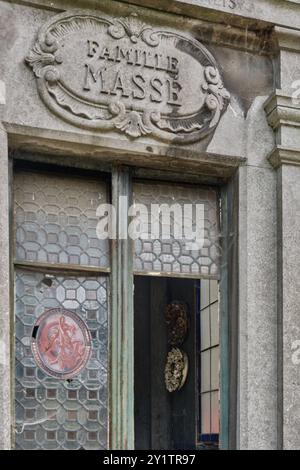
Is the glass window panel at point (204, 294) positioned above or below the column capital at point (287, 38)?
below

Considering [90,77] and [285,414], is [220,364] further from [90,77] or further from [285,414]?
[90,77]

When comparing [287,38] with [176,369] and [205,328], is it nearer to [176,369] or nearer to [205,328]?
[205,328]

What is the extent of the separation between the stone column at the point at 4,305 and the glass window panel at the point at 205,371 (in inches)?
131

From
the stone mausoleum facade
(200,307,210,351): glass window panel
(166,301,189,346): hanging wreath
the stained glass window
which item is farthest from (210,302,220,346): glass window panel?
the stained glass window

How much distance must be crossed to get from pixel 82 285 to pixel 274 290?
1.35 m

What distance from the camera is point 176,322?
30.6 ft

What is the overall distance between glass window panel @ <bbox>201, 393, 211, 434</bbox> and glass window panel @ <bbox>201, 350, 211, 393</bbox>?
0.24ft

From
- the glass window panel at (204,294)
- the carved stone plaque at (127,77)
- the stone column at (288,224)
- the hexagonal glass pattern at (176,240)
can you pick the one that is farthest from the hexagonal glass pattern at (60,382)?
the glass window panel at (204,294)

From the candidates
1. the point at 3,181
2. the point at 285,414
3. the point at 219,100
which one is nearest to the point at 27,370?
the point at 3,181

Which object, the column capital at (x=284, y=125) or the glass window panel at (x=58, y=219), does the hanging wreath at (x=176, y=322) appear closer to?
the column capital at (x=284, y=125)

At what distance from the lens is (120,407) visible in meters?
5.83

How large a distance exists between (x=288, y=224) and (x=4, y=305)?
2094 mm

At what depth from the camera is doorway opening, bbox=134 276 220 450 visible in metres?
8.45

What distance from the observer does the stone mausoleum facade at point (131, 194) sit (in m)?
5.66
